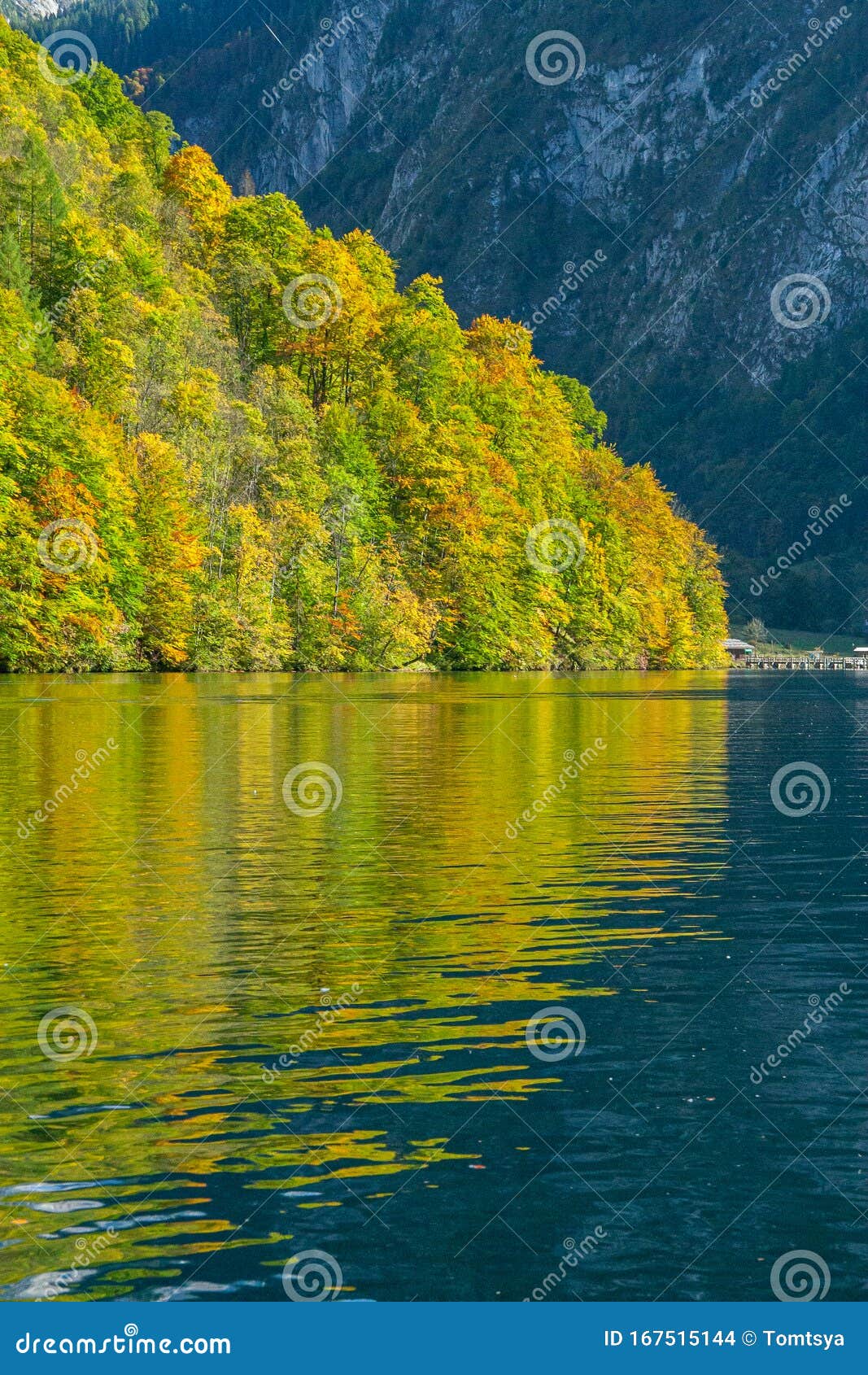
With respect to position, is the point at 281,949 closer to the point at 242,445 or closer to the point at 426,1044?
the point at 426,1044

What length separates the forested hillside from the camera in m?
80.5

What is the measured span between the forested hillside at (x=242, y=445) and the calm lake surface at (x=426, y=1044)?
1920 inches

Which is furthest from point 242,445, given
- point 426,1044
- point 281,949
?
point 426,1044

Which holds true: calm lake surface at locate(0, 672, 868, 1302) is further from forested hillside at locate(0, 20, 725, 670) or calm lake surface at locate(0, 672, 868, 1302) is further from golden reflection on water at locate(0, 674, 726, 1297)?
forested hillside at locate(0, 20, 725, 670)

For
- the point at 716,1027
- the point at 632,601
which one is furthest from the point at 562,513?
the point at 716,1027

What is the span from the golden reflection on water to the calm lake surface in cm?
5

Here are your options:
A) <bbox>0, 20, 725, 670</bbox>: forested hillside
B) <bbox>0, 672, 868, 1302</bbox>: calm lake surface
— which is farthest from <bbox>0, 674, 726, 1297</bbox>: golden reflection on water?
<bbox>0, 20, 725, 670</bbox>: forested hillside

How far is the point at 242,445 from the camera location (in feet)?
322

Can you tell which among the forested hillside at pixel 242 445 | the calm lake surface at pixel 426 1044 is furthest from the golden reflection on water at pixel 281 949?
the forested hillside at pixel 242 445

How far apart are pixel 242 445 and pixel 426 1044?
283 feet

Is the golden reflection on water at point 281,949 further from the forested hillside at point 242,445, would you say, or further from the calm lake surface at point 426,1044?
the forested hillside at point 242,445

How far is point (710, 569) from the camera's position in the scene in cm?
16800

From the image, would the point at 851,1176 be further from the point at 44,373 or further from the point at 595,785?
the point at 44,373
